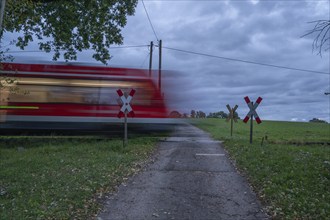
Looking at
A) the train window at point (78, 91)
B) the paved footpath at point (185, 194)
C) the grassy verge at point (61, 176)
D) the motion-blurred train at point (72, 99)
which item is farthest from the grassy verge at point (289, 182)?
the train window at point (78, 91)

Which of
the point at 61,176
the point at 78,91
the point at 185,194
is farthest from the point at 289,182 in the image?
the point at 78,91

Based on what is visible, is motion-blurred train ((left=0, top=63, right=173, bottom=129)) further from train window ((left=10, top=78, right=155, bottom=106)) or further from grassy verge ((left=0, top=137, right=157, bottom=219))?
grassy verge ((left=0, top=137, right=157, bottom=219))

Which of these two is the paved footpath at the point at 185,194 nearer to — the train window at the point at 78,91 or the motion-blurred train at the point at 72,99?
the motion-blurred train at the point at 72,99

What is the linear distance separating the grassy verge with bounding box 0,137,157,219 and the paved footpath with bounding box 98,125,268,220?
52cm

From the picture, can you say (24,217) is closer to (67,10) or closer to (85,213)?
(85,213)

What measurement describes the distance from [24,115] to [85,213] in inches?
484

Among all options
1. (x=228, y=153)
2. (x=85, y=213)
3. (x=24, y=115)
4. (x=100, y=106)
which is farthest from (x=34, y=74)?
(x=85, y=213)

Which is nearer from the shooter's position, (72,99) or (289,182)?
(289,182)

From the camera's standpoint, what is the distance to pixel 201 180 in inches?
419

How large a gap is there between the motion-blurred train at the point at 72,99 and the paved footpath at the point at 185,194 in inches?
242

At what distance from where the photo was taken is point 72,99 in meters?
19.1

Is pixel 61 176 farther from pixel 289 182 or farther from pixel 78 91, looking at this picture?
pixel 78 91

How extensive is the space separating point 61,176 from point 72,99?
29.9 feet

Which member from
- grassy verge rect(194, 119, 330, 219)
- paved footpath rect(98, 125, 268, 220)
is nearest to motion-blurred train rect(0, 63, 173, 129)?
paved footpath rect(98, 125, 268, 220)
